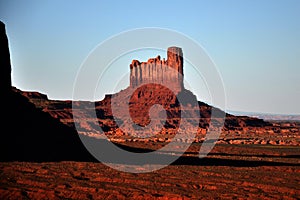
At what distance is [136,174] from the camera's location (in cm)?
2606

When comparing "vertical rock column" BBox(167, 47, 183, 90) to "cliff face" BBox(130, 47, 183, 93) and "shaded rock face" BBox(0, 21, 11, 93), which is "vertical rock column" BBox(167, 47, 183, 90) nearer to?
"cliff face" BBox(130, 47, 183, 93)

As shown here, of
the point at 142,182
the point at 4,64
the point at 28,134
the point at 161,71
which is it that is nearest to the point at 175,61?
the point at 161,71

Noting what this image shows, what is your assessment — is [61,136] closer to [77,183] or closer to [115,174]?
[115,174]

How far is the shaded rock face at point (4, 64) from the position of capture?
37.6m

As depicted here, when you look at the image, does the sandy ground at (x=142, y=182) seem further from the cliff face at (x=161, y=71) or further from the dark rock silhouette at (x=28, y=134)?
the cliff face at (x=161, y=71)

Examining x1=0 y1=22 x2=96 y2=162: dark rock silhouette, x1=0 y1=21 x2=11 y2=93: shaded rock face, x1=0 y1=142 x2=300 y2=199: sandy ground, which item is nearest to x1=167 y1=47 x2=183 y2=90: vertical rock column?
x1=0 y1=22 x2=96 y2=162: dark rock silhouette

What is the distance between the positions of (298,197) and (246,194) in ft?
8.09

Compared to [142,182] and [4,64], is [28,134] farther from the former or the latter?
[142,182]

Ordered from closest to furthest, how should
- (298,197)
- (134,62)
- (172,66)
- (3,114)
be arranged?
(298,197), (3,114), (172,66), (134,62)

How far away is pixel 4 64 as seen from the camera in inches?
1484

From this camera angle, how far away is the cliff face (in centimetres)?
15038

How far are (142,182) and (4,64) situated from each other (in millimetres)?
21656

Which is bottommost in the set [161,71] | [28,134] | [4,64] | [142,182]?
[142,182]

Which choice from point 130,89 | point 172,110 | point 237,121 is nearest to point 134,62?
point 130,89
